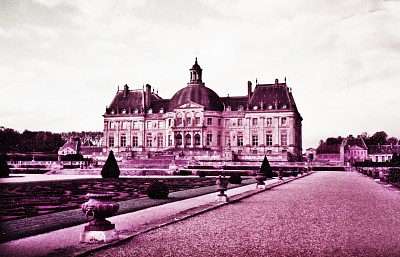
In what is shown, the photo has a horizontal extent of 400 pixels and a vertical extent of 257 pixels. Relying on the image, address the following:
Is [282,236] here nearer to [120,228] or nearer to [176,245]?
[176,245]

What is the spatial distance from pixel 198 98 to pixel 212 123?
14.3 ft

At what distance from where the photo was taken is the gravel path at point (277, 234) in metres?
6.78

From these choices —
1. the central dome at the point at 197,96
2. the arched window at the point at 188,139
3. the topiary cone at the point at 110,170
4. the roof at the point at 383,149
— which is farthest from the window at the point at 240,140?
the topiary cone at the point at 110,170

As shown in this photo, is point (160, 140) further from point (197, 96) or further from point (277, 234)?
point (277, 234)

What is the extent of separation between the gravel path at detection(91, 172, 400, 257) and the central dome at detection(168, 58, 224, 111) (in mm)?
53947

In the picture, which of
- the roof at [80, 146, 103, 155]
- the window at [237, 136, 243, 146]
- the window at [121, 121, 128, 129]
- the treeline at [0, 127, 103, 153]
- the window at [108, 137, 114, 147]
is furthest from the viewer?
the roof at [80, 146, 103, 155]

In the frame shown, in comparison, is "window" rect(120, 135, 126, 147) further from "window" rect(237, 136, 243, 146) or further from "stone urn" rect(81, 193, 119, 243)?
"stone urn" rect(81, 193, 119, 243)

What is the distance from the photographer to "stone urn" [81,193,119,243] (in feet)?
24.2

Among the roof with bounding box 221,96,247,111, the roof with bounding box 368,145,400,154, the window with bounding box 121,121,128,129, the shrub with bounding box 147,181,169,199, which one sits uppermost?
the roof with bounding box 221,96,247,111

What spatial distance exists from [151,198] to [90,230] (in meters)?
8.44

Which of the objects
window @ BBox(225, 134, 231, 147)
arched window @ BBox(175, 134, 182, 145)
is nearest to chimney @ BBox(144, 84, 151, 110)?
arched window @ BBox(175, 134, 182, 145)

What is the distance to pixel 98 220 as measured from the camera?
298 inches

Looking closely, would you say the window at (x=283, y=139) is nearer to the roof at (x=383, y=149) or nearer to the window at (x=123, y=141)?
the window at (x=123, y=141)

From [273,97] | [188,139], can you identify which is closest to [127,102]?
[188,139]
